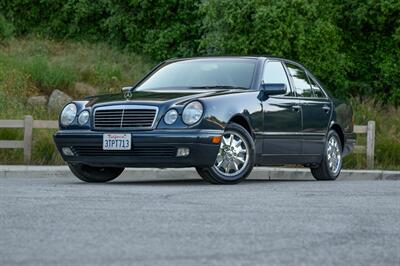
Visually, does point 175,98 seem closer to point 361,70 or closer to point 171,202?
point 171,202

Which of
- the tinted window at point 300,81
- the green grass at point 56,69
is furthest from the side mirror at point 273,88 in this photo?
the green grass at point 56,69

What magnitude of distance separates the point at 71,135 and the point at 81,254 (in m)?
6.35

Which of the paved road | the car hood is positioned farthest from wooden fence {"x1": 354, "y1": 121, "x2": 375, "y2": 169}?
the paved road

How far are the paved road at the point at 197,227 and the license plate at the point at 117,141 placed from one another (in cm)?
99

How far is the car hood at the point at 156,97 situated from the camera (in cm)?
1285

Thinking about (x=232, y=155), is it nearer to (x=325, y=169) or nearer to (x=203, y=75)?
(x=203, y=75)

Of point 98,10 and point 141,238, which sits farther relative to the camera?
point 98,10

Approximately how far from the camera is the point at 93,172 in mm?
13906

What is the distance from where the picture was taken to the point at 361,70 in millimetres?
35188

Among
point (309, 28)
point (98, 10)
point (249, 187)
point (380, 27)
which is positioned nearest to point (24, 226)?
point (249, 187)

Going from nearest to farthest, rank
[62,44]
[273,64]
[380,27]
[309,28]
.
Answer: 1. [273,64]
2. [309,28]
3. [380,27]
4. [62,44]

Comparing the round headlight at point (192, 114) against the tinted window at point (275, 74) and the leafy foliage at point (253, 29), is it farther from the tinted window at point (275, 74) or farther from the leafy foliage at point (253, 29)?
the leafy foliage at point (253, 29)

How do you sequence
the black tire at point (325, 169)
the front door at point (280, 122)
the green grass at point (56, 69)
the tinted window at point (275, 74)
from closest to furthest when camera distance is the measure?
the front door at point (280, 122), the tinted window at point (275, 74), the black tire at point (325, 169), the green grass at point (56, 69)

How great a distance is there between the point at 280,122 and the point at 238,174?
1.28 m
